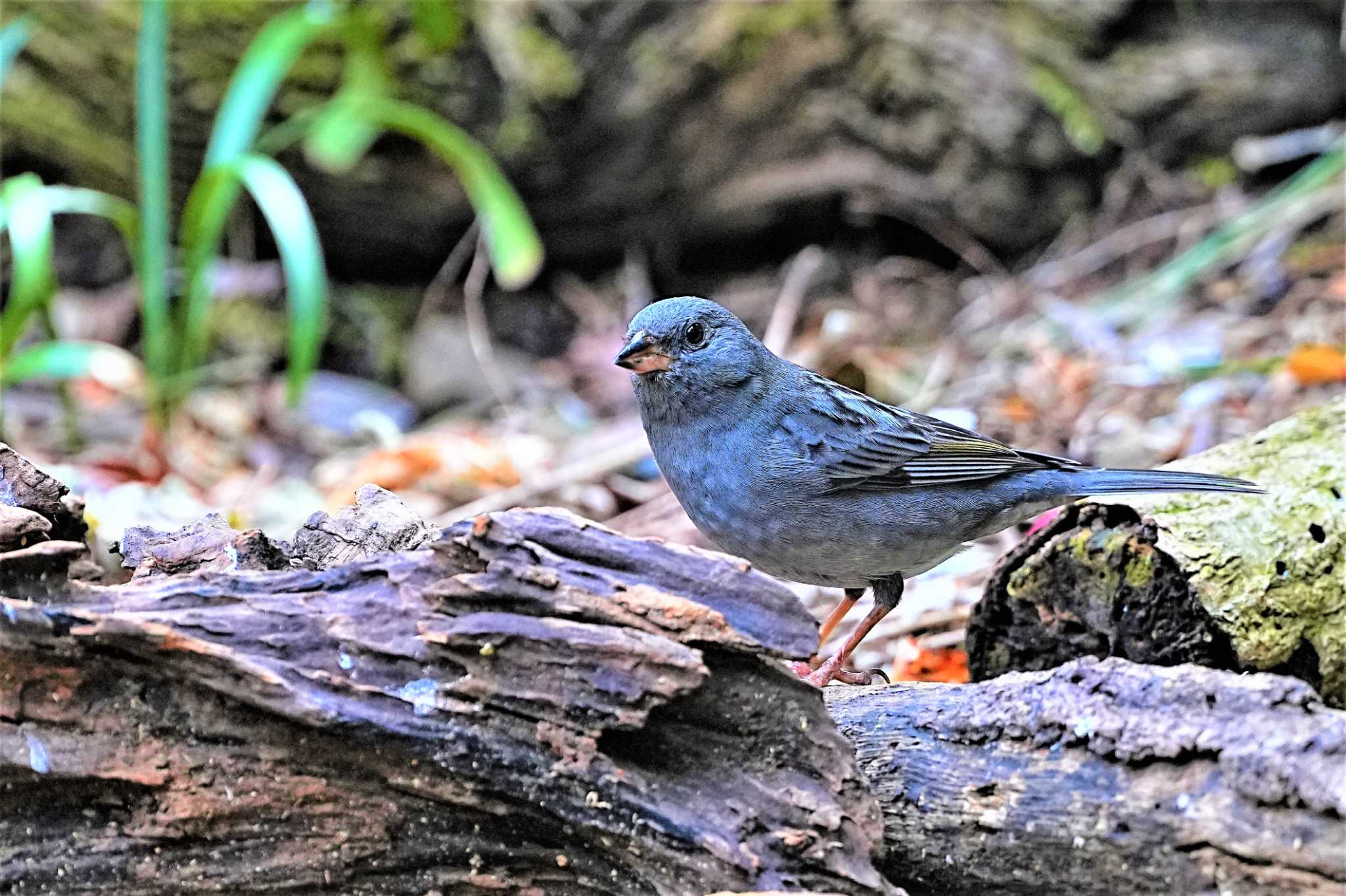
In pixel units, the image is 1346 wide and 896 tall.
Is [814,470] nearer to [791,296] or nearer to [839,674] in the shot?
[839,674]

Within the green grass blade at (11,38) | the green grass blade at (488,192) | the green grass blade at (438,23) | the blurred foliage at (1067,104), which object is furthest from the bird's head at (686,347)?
the blurred foliage at (1067,104)

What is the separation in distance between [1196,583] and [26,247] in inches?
168

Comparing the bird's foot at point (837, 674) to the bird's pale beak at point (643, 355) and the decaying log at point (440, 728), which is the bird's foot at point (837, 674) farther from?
the decaying log at point (440, 728)

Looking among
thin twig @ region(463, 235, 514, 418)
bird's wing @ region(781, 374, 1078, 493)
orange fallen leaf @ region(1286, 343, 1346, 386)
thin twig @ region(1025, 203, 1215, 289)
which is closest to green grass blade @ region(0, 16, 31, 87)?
thin twig @ region(463, 235, 514, 418)

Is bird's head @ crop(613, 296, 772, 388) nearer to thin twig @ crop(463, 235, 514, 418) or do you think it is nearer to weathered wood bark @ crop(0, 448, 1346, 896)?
weathered wood bark @ crop(0, 448, 1346, 896)

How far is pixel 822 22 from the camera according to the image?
713cm

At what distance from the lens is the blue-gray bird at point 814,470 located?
3316 mm

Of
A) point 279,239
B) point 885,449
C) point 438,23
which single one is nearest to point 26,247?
point 279,239

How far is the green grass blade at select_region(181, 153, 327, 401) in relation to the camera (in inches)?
207

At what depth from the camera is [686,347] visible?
3479 mm

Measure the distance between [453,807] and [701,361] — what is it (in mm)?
1620

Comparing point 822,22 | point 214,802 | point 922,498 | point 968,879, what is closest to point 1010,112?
point 822,22

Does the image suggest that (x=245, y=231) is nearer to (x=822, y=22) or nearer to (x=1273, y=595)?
(x=822, y=22)

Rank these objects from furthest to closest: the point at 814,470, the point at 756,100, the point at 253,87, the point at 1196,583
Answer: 1. the point at 756,100
2. the point at 253,87
3. the point at 814,470
4. the point at 1196,583
